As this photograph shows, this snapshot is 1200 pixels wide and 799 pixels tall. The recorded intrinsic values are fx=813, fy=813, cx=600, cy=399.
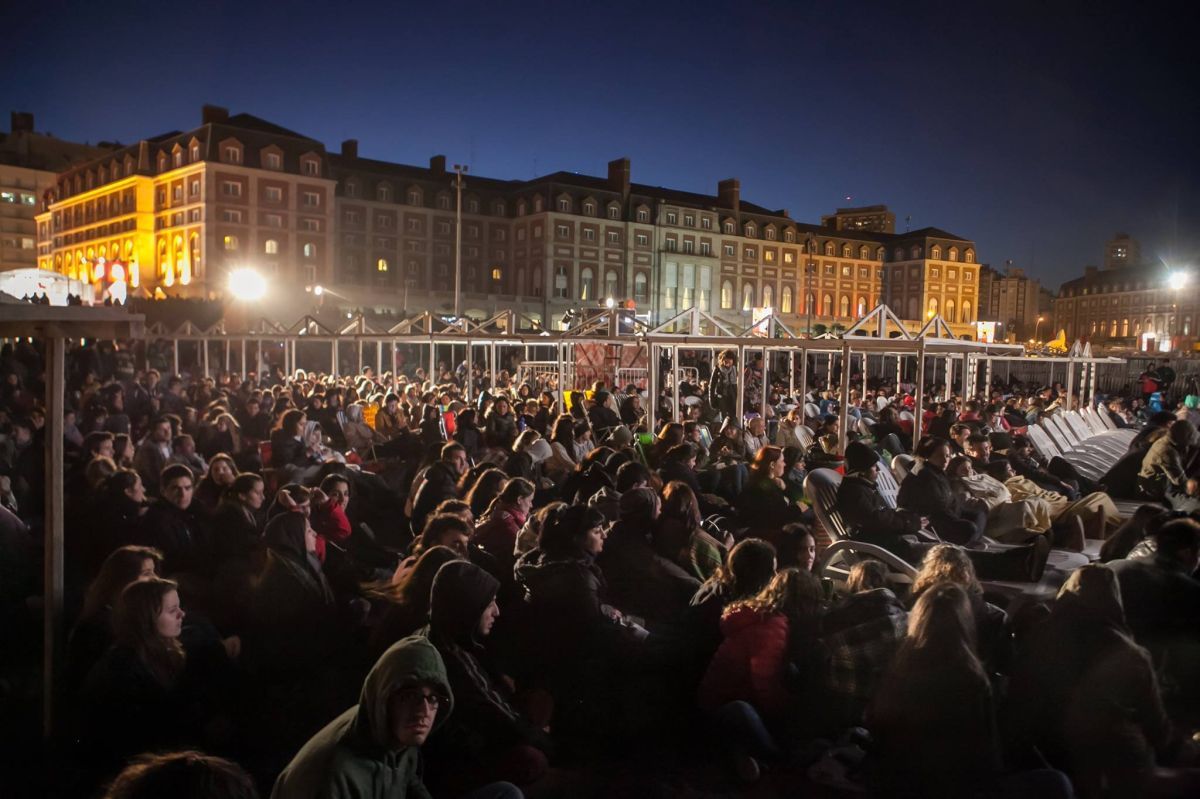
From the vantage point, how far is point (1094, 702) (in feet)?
10.4

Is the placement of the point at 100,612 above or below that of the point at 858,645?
above

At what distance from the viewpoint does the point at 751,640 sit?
12.5 feet

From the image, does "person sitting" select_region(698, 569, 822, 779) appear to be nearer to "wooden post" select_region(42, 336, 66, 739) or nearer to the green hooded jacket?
the green hooded jacket

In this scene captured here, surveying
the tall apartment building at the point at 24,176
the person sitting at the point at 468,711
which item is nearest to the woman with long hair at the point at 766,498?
the person sitting at the point at 468,711

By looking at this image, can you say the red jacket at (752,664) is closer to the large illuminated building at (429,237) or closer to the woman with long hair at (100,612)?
the woman with long hair at (100,612)

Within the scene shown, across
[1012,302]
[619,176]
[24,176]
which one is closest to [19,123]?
[24,176]

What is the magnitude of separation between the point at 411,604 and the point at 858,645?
A: 6.77 ft

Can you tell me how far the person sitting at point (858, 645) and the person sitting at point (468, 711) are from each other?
145 centimetres

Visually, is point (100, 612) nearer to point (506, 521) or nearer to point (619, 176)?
point (506, 521)

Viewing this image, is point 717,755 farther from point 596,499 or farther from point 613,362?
point 613,362

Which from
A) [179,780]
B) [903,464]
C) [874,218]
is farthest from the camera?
[874,218]

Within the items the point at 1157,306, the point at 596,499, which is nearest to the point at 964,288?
the point at 1157,306

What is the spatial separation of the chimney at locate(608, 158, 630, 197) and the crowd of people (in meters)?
55.9

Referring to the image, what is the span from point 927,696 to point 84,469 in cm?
662
